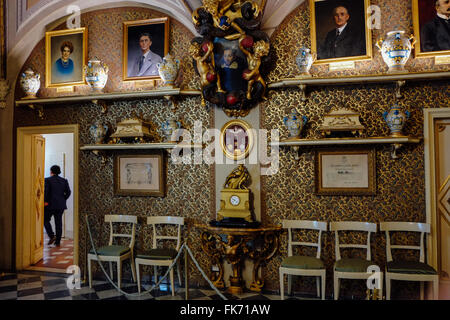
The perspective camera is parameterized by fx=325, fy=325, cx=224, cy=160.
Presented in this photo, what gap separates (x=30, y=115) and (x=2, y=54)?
1.15 metres

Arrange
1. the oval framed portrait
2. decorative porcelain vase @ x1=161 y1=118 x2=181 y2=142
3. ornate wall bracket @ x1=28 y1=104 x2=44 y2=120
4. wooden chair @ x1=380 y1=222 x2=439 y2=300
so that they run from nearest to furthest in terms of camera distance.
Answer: wooden chair @ x1=380 y1=222 x2=439 y2=300 → the oval framed portrait → decorative porcelain vase @ x1=161 y1=118 x2=181 y2=142 → ornate wall bracket @ x1=28 y1=104 x2=44 y2=120

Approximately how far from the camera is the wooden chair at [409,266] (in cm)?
374

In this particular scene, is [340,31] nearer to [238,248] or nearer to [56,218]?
[238,248]

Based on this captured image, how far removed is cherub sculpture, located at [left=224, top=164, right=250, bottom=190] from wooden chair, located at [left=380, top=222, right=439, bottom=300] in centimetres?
193

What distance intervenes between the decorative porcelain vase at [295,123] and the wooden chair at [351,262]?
4.42 feet

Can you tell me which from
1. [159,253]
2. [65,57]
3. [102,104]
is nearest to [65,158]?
[65,57]

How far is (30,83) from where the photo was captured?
18.4ft

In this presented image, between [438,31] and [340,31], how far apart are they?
124 cm

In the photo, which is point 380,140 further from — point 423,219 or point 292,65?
point 292,65

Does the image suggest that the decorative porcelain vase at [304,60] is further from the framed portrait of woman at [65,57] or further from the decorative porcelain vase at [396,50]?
the framed portrait of woman at [65,57]

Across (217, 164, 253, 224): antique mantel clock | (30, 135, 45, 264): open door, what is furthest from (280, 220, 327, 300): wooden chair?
(30, 135, 45, 264): open door

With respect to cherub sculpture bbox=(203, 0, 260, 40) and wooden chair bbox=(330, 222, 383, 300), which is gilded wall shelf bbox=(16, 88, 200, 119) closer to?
cherub sculpture bbox=(203, 0, 260, 40)

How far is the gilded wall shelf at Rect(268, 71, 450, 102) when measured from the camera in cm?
414
